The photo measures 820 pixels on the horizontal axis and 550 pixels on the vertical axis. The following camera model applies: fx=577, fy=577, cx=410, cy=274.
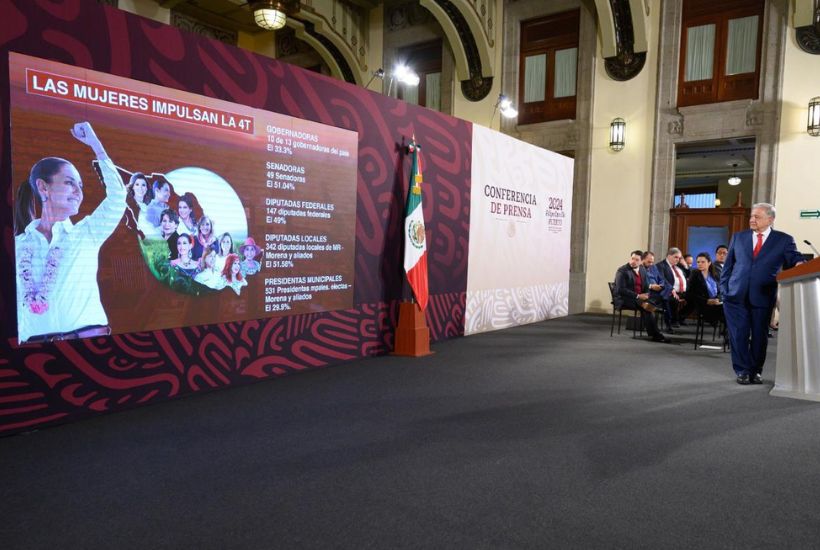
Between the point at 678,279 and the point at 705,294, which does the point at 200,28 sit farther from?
the point at 705,294

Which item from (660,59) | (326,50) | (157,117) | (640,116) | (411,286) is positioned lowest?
(411,286)

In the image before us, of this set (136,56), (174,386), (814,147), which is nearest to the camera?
(136,56)

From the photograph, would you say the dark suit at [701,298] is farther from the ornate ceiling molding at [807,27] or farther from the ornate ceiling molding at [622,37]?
the ornate ceiling molding at [622,37]

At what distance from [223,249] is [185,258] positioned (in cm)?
31

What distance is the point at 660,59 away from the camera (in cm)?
970

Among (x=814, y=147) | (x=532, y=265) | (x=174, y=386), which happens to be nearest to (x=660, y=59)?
(x=814, y=147)

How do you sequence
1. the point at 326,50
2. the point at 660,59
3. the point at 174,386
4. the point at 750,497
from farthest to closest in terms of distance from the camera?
the point at 326,50
the point at 660,59
the point at 174,386
the point at 750,497

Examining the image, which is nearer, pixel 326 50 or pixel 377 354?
pixel 377 354

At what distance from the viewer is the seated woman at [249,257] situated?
4562mm

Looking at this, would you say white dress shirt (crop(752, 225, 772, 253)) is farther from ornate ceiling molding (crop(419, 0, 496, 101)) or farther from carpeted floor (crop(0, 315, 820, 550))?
ornate ceiling molding (crop(419, 0, 496, 101))

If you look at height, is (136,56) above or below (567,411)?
above

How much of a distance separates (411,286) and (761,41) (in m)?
7.27

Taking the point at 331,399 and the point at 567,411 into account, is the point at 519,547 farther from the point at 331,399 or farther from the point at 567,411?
the point at 331,399

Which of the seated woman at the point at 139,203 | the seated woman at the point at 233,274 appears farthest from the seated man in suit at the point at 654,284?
the seated woman at the point at 139,203
